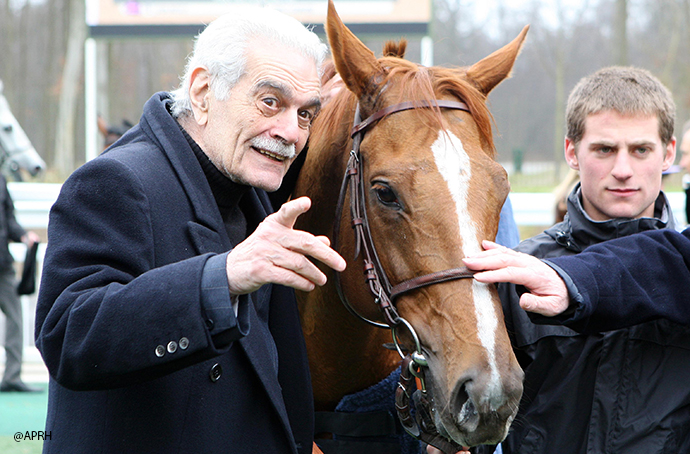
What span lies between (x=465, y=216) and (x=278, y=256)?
646 millimetres

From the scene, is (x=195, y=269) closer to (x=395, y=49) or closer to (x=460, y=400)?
A: (x=460, y=400)

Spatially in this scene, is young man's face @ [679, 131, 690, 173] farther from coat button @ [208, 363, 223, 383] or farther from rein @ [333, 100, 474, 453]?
coat button @ [208, 363, 223, 383]

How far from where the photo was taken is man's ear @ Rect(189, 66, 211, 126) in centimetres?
197

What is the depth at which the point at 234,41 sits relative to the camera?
6.29 ft

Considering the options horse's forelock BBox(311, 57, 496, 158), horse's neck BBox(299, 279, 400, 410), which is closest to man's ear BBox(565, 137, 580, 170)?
horse's forelock BBox(311, 57, 496, 158)

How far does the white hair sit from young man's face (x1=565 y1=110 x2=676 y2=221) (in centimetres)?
111

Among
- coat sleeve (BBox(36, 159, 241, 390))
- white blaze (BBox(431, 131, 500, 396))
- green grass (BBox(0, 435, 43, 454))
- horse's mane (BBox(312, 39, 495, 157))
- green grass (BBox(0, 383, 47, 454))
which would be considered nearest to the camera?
coat sleeve (BBox(36, 159, 241, 390))

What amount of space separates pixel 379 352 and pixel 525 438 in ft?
2.36

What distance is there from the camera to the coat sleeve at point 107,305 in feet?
4.94

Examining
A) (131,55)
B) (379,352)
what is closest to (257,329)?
(379,352)

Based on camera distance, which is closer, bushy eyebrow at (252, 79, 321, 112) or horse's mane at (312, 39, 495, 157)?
bushy eyebrow at (252, 79, 321, 112)

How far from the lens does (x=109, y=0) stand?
8047 mm

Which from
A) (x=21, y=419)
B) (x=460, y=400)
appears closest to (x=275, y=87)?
(x=460, y=400)

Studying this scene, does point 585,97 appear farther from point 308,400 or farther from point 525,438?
point 308,400
